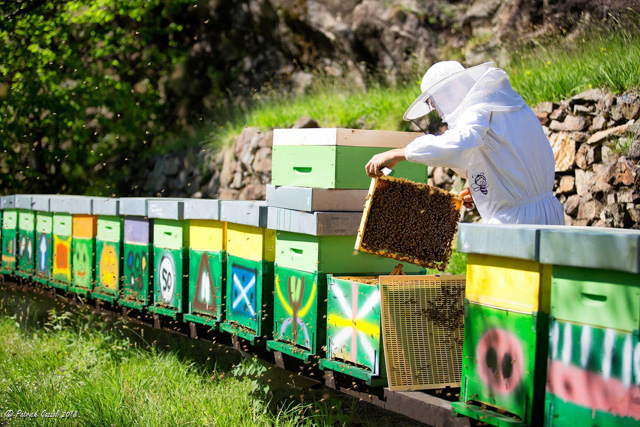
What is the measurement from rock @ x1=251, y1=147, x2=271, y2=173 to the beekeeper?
737 cm

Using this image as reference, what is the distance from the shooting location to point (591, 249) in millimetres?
2355

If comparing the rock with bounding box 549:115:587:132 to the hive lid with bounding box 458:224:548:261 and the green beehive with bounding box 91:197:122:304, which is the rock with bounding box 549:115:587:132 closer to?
the green beehive with bounding box 91:197:122:304

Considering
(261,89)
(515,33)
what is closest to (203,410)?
(515,33)

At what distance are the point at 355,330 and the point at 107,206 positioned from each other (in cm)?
333

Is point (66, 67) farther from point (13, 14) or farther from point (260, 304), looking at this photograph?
point (260, 304)

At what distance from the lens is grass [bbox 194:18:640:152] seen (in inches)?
276

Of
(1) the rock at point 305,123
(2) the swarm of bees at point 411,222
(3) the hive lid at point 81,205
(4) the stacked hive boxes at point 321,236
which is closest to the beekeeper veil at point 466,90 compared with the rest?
(2) the swarm of bees at point 411,222

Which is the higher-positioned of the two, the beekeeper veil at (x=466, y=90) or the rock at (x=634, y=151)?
the beekeeper veil at (x=466, y=90)

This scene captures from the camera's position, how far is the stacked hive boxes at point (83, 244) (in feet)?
21.3

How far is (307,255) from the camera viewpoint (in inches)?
160

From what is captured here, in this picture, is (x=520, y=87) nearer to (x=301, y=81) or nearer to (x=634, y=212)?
(x=634, y=212)

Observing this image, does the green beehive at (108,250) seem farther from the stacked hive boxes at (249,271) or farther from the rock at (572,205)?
the rock at (572,205)

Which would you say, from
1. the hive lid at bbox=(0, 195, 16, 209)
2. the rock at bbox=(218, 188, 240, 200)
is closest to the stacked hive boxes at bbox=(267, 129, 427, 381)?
the hive lid at bbox=(0, 195, 16, 209)

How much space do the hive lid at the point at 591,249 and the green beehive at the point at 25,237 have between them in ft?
21.5
